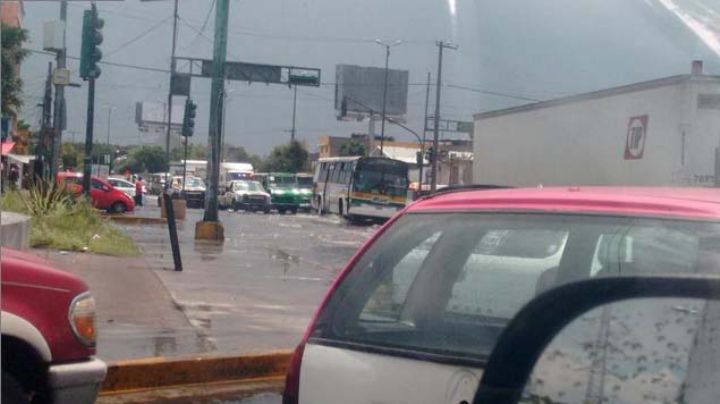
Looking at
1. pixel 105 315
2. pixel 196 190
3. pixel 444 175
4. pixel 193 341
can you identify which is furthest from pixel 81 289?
pixel 196 190

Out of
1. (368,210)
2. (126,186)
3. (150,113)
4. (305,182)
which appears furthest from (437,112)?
(305,182)

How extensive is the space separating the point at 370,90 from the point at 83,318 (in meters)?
19.9

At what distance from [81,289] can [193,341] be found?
3870 mm

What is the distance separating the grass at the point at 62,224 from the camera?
16.0 metres

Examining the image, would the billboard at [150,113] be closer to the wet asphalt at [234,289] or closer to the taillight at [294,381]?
the wet asphalt at [234,289]

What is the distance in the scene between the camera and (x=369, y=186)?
118 feet

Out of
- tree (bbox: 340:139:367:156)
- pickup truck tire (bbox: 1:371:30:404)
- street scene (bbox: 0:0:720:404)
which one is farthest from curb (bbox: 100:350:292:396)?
tree (bbox: 340:139:367:156)

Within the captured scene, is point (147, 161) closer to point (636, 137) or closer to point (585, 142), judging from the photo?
point (585, 142)

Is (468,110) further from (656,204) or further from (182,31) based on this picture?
(656,204)

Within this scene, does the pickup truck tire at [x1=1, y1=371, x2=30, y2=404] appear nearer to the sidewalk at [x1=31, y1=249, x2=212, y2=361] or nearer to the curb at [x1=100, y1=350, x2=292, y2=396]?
the curb at [x1=100, y1=350, x2=292, y2=396]

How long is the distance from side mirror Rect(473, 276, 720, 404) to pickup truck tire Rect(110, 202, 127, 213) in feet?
78.8

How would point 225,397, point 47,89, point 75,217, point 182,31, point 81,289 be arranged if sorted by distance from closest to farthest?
point 81,289 < point 182,31 < point 47,89 < point 225,397 < point 75,217

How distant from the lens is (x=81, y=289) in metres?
5.33

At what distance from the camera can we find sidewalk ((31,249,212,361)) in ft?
28.2
